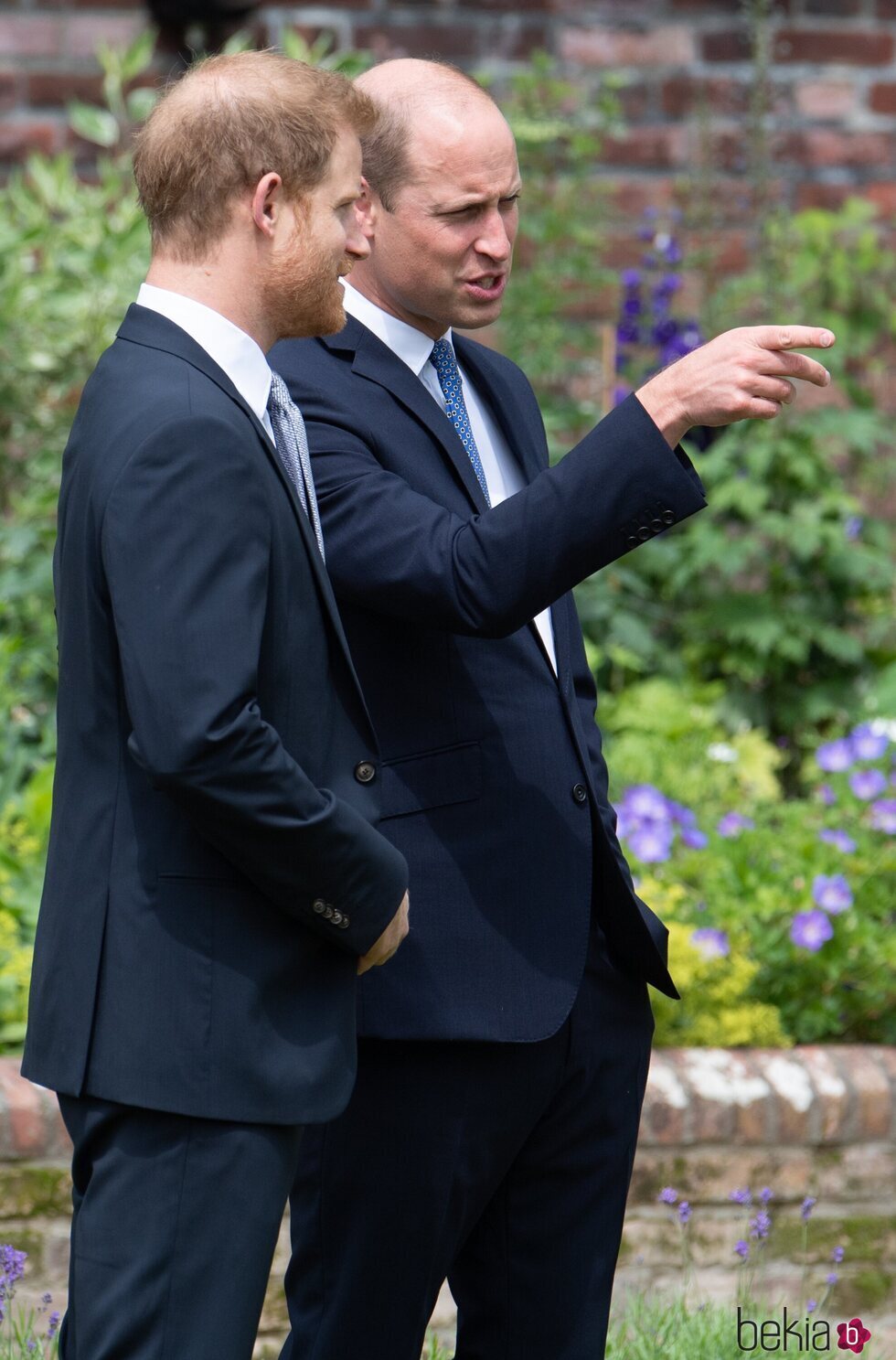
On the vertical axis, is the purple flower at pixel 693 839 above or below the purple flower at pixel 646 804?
below

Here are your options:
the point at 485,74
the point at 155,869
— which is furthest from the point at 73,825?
the point at 485,74

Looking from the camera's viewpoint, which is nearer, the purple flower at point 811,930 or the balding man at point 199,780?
the balding man at point 199,780

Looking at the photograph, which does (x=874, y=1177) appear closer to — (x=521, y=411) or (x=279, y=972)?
(x=521, y=411)

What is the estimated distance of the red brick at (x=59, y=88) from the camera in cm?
477

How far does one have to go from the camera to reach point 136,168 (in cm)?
163

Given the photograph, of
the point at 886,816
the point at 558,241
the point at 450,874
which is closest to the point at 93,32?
the point at 558,241

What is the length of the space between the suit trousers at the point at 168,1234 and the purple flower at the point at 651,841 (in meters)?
1.90

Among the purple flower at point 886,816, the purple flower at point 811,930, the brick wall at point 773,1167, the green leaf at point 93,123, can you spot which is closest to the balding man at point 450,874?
the brick wall at point 773,1167

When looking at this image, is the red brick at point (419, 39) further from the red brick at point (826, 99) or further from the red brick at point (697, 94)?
the red brick at point (826, 99)

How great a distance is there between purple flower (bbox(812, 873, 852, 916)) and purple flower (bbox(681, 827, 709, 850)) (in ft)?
0.85

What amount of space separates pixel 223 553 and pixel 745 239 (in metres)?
3.90

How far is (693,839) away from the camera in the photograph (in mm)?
3516

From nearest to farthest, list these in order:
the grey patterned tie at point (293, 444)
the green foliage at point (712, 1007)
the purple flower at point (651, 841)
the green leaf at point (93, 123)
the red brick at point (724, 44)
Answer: the grey patterned tie at point (293, 444)
the green foliage at point (712, 1007)
the purple flower at point (651, 841)
the green leaf at point (93, 123)
the red brick at point (724, 44)

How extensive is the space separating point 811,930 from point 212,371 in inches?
80.1
